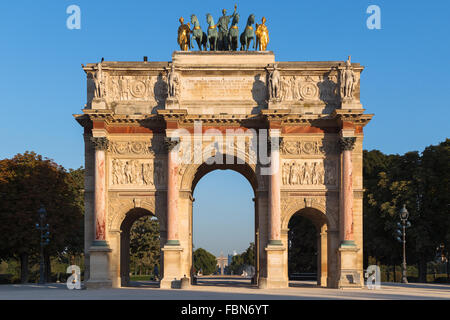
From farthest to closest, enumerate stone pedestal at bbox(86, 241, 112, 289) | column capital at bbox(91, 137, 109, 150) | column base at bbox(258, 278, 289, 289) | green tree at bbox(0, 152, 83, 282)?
green tree at bbox(0, 152, 83, 282) < column capital at bbox(91, 137, 109, 150) < stone pedestal at bbox(86, 241, 112, 289) < column base at bbox(258, 278, 289, 289)

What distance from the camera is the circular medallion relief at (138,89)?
40844 mm

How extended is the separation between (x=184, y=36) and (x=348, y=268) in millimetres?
16917

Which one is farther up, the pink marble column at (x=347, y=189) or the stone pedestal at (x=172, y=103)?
the stone pedestal at (x=172, y=103)

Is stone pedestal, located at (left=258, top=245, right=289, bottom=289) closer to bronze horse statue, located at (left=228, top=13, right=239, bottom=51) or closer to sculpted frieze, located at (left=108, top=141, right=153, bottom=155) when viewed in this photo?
sculpted frieze, located at (left=108, top=141, right=153, bottom=155)

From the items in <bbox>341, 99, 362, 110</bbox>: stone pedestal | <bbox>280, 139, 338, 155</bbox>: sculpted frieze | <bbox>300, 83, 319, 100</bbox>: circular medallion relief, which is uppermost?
<bbox>300, 83, 319, 100</bbox>: circular medallion relief

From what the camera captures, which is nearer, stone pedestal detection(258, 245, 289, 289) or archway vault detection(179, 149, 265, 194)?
stone pedestal detection(258, 245, 289, 289)

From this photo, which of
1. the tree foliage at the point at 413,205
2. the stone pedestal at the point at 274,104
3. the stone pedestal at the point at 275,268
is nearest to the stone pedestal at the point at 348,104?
the stone pedestal at the point at 274,104

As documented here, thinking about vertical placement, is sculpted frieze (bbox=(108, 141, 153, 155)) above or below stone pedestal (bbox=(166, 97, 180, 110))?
below

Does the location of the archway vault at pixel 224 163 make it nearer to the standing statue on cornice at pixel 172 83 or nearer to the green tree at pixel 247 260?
the standing statue on cornice at pixel 172 83

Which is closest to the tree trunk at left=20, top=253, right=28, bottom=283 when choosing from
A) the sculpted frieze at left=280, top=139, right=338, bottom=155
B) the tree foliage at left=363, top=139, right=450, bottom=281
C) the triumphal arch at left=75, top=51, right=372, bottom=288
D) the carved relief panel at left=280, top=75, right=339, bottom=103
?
the triumphal arch at left=75, top=51, right=372, bottom=288

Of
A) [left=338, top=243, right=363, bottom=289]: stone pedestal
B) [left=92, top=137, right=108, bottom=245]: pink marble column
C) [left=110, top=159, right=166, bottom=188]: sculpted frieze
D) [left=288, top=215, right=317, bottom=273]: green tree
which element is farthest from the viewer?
[left=288, top=215, right=317, bottom=273]: green tree

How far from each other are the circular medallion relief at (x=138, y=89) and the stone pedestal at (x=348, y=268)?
14.6 meters

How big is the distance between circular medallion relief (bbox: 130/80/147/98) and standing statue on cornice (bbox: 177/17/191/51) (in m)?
3.58

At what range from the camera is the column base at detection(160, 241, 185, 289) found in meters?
38.3
